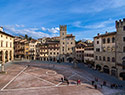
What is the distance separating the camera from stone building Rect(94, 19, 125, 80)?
31.6m

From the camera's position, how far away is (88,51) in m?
52.1

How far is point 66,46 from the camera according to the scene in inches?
2515

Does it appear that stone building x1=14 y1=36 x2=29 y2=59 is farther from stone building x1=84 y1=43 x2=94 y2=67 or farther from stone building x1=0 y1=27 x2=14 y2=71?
stone building x1=84 y1=43 x2=94 y2=67

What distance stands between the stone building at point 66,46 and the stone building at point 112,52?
74.3ft

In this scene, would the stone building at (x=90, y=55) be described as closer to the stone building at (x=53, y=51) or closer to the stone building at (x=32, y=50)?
the stone building at (x=53, y=51)

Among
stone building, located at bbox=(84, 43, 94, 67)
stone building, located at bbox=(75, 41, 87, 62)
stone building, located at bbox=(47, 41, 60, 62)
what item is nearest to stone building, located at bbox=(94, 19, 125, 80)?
stone building, located at bbox=(84, 43, 94, 67)

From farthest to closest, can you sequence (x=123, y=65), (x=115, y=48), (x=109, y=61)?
1. (x=109, y=61)
2. (x=115, y=48)
3. (x=123, y=65)

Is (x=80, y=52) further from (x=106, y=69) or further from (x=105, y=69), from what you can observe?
(x=106, y=69)

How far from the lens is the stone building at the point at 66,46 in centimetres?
6375

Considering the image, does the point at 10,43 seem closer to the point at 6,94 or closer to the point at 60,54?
the point at 60,54

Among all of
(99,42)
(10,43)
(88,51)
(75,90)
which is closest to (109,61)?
(99,42)

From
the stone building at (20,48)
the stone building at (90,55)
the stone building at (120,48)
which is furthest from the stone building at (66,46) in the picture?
the stone building at (120,48)

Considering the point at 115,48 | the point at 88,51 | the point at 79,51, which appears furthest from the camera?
the point at 79,51

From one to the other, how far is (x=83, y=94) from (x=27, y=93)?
10.2 m
